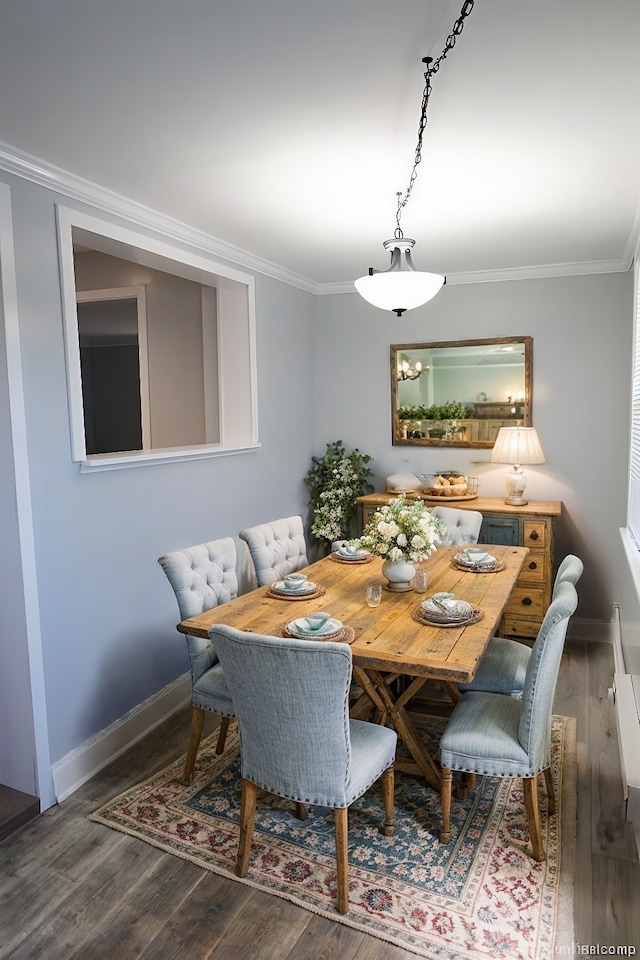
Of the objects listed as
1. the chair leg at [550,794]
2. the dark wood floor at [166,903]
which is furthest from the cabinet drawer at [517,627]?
the chair leg at [550,794]

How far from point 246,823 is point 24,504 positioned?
1.43 metres

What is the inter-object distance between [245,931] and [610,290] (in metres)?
4.10

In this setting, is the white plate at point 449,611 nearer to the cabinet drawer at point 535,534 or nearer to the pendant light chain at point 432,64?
the pendant light chain at point 432,64

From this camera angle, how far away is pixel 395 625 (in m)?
2.40

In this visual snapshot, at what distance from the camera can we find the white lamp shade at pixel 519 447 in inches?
167

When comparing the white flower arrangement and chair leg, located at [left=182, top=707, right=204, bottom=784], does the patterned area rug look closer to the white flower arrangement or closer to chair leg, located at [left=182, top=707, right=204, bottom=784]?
chair leg, located at [left=182, top=707, right=204, bottom=784]

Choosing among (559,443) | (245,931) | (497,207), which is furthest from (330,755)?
(559,443)

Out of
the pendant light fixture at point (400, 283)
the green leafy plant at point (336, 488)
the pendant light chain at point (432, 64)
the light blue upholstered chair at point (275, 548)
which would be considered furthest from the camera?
the green leafy plant at point (336, 488)

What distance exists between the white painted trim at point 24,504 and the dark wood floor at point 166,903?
242 millimetres

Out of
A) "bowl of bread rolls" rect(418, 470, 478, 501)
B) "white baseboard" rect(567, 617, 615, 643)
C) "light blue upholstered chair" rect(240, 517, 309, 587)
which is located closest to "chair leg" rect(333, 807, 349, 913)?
"light blue upholstered chair" rect(240, 517, 309, 587)

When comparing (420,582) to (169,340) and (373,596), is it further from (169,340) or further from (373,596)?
(169,340)

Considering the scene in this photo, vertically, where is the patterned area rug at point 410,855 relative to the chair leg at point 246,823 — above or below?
below

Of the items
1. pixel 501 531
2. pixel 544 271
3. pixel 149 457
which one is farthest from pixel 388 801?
pixel 544 271

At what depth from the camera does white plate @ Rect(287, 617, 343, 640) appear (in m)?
2.25
